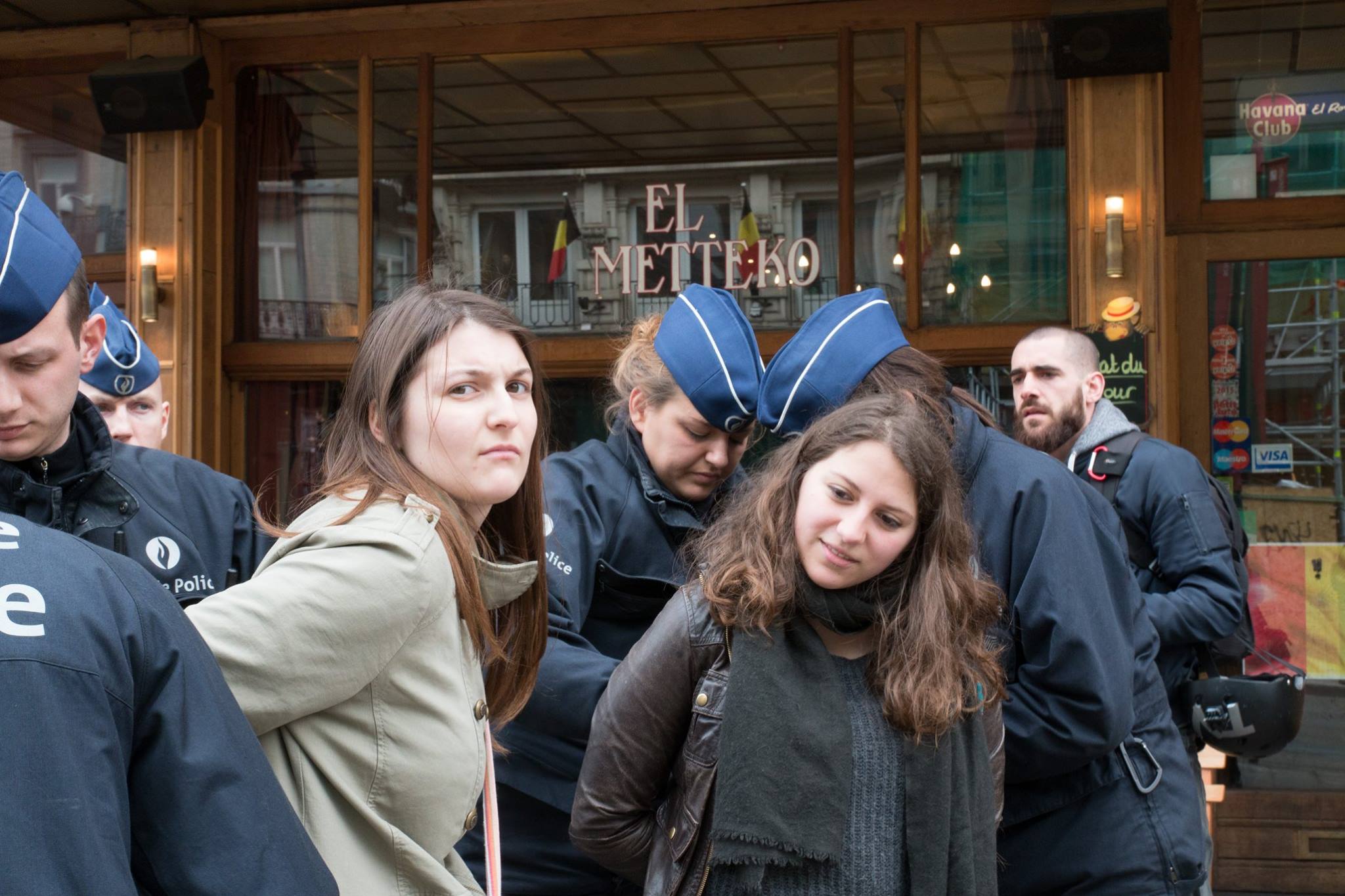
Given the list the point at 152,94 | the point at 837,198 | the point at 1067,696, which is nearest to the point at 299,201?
the point at 152,94

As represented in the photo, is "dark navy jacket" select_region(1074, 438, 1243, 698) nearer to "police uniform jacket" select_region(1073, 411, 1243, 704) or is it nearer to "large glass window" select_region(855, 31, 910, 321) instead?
"police uniform jacket" select_region(1073, 411, 1243, 704)

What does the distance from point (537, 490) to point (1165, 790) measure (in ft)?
4.39

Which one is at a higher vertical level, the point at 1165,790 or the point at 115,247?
the point at 115,247

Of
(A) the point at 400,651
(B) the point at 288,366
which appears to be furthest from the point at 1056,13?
(A) the point at 400,651

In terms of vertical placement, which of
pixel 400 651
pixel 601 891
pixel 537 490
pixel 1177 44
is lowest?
pixel 601 891

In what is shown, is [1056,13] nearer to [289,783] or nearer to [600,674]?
[600,674]

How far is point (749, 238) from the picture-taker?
612 cm

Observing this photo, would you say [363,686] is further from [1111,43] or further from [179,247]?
[179,247]

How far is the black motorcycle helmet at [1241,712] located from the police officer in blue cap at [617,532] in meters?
1.79

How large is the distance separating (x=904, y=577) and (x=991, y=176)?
417cm

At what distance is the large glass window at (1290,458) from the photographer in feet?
17.9

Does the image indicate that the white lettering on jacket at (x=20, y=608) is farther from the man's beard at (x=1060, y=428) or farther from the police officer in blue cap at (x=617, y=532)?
the man's beard at (x=1060, y=428)

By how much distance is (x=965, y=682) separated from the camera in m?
2.07

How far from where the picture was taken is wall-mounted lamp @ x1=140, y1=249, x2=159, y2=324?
20.3 feet
